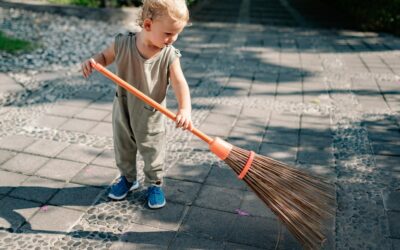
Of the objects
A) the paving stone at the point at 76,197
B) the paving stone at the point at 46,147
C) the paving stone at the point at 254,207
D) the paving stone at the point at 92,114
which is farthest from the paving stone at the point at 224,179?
the paving stone at the point at 92,114

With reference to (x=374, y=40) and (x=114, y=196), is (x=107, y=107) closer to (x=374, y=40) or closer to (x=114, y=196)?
(x=114, y=196)

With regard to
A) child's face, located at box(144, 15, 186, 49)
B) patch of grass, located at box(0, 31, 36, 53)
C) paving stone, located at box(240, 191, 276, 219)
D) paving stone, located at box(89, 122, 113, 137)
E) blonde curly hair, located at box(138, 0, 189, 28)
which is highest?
blonde curly hair, located at box(138, 0, 189, 28)

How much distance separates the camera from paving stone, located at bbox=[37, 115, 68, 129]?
12.3 feet

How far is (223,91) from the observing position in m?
4.75

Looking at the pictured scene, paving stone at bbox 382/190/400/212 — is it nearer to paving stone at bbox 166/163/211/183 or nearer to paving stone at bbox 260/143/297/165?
paving stone at bbox 260/143/297/165

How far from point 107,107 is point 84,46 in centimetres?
241

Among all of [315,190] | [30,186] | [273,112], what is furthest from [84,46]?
[315,190]

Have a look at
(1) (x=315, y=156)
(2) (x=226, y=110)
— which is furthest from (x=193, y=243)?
(2) (x=226, y=110)

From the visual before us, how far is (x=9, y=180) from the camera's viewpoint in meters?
2.89

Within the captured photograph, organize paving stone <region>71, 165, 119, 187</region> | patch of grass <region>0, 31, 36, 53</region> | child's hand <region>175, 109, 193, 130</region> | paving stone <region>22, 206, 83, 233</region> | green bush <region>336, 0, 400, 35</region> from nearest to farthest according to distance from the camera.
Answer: child's hand <region>175, 109, 193, 130</region> < paving stone <region>22, 206, 83, 233</region> < paving stone <region>71, 165, 119, 187</region> < patch of grass <region>0, 31, 36, 53</region> < green bush <region>336, 0, 400, 35</region>

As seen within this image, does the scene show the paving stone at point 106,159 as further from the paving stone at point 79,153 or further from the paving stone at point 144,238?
the paving stone at point 144,238

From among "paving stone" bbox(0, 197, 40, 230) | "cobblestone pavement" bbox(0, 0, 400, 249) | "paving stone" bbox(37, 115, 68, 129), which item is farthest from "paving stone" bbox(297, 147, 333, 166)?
"paving stone" bbox(37, 115, 68, 129)

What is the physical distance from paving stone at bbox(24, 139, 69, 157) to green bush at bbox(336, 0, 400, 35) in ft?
23.1

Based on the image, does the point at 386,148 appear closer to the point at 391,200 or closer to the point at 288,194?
the point at 391,200
